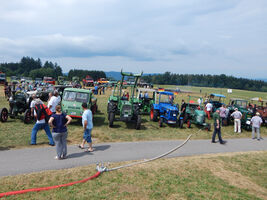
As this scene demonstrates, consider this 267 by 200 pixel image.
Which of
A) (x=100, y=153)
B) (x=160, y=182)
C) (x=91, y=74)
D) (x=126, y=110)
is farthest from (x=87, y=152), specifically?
(x=91, y=74)

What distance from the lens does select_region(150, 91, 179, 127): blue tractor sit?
42.7 feet

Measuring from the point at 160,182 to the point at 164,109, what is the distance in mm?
8062

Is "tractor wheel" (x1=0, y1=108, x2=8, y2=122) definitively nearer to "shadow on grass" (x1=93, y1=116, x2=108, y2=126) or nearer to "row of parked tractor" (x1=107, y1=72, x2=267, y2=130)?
"shadow on grass" (x1=93, y1=116, x2=108, y2=126)

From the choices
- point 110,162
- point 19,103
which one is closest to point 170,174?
point 110,162

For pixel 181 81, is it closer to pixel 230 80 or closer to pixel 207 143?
pixel 230 80

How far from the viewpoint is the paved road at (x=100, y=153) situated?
6.14 m

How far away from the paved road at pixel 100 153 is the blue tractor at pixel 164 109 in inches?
110

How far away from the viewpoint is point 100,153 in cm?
755

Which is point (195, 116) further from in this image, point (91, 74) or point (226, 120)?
point (91, 74)

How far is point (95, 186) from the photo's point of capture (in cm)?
526

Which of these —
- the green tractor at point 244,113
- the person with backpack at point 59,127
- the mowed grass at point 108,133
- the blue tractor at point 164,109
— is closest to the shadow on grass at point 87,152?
the person with backpack at point 59,127

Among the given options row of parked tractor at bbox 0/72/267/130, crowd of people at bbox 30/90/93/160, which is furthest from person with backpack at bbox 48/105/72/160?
row of parked tractor at bbox 0/72/267/130

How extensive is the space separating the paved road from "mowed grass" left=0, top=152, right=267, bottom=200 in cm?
48

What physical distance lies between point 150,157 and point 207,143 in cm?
396
